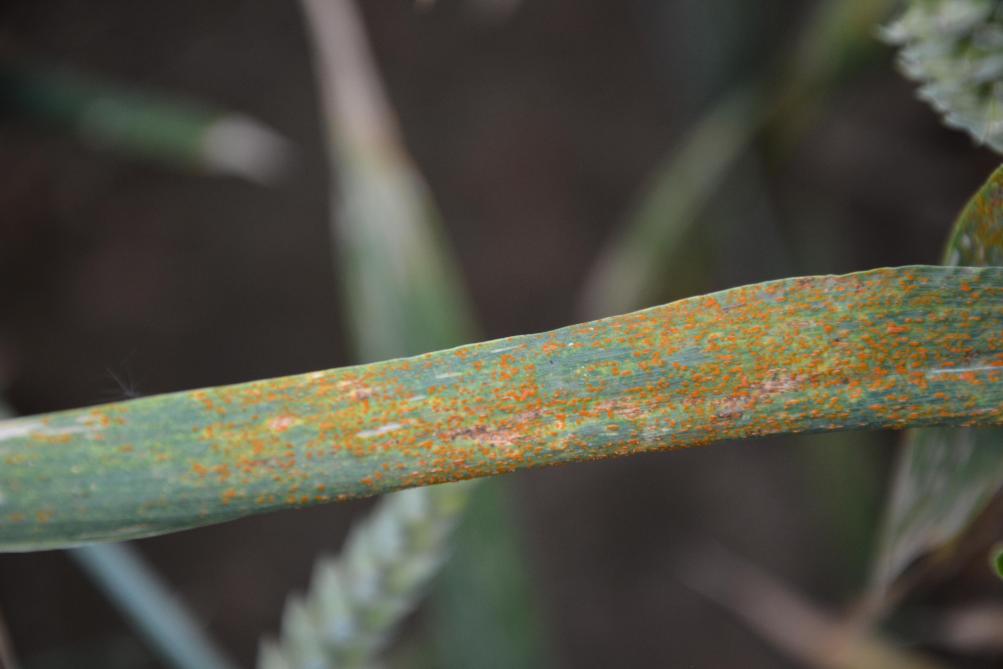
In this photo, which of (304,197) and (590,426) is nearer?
(590,426)

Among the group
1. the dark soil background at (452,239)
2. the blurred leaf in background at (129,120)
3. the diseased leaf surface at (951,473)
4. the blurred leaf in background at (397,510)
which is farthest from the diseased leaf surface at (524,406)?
the dark soil background at (452,239)

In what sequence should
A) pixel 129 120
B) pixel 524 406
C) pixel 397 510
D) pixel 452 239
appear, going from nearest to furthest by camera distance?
pixel 524 406 < pixel 397 510 < pixel 129 120 < pixel 452 239

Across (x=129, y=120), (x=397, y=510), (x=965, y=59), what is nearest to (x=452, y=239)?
(x=129, y=120)

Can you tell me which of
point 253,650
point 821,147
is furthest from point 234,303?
point 821,147

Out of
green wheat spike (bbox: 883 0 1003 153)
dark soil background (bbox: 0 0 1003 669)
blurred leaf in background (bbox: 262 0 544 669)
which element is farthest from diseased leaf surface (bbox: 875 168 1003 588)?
dark soil background (bbox: 0 0 1003 669)

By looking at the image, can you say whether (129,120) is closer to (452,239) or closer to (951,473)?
(452,239)

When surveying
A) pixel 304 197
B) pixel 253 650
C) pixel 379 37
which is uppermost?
pixel 379 37

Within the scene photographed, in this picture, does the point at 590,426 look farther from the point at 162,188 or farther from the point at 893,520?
the point at 162,188
